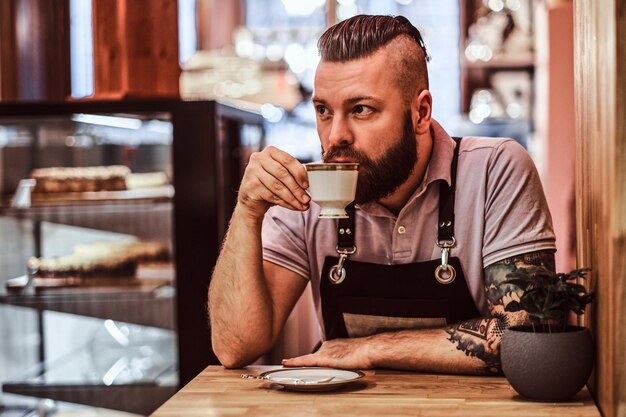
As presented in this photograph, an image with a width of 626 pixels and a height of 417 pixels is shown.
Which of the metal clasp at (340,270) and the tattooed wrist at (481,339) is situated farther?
the metal clasp at (340,270)

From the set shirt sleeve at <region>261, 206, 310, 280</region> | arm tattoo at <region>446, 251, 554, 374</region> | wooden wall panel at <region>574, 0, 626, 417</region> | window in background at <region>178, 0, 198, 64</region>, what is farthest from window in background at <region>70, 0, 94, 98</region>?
wooden wall panel at <region>574, 0, 626, 417</region>

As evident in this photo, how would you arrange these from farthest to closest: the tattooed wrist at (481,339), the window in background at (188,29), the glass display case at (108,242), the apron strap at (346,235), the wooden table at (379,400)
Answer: the window in background at (188,29) → the glass display case at (108,242) → the apron strap at (346,235) → the tattooed wrist at (481,339) → the wooden table at (379,400)

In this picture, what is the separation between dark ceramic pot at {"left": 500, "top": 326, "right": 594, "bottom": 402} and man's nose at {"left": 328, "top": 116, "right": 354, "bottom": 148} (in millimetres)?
662

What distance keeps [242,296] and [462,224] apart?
0.56 metres

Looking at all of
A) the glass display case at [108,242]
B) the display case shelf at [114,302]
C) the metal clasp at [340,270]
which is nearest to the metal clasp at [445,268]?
the metal clasp at [340,270]

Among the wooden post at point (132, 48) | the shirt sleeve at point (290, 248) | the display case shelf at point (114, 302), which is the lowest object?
the display case shelf at point (114, 302)

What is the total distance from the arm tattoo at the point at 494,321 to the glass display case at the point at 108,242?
5.42ft

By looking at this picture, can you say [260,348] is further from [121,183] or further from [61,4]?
[61,4]

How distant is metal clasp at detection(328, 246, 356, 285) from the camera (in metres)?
2.27

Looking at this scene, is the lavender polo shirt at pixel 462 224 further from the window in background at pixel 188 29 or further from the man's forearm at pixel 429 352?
the window in background at pixel 188 29

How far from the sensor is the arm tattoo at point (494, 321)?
1.99 m

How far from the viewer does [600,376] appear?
5.42 feet

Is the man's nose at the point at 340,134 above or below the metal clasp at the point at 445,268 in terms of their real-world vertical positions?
above

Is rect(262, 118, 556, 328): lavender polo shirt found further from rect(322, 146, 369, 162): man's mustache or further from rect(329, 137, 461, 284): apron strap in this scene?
rect(322, 146, 369, 162): man's mustache
